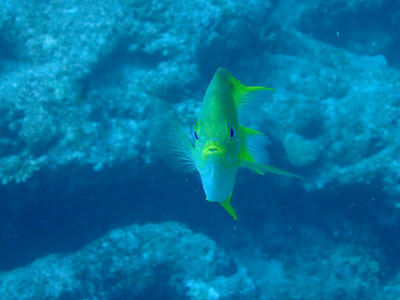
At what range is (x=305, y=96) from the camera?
7.46 m

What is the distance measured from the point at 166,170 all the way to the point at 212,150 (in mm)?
4807

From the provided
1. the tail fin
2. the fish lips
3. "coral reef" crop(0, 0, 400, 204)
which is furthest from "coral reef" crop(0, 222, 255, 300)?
the fish lips

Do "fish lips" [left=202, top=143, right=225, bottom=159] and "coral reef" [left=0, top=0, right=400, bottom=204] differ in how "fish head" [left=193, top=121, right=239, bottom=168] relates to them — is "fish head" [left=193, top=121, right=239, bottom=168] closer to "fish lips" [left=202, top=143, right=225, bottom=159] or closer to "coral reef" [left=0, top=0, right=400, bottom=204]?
"fish lips" [left=202, top=143, right=225, bottom=159]

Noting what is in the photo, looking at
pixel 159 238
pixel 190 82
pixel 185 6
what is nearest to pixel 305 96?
pixel 190 82

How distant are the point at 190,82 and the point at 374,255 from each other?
19.5 feet

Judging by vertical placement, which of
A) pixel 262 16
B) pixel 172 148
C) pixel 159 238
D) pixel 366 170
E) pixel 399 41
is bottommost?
pixel 172 148

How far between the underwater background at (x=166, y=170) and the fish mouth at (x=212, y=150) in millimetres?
4088

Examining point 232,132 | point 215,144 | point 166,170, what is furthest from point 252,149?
point 166,170

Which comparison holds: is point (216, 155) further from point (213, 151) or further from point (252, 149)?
point (252, 149)

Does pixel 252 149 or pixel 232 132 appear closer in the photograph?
pixel 232 132

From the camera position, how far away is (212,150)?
1.22m

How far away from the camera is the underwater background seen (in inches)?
205

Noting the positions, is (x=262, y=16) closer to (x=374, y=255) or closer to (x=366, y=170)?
(x=366, y=170)

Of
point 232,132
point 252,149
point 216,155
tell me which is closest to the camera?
point 216,155
